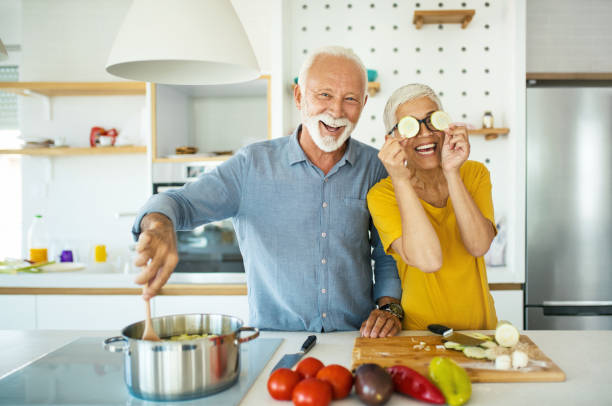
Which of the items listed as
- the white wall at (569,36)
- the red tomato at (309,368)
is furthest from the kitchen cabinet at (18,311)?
the white wall at (569,36)

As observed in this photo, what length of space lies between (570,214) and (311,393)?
2967 millimetres

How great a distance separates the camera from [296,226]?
6.05 ft

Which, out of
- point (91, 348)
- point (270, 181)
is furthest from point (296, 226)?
point (91, 348)

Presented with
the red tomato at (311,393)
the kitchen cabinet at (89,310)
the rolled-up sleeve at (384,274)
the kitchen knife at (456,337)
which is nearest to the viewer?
the red tomato at (311,393)

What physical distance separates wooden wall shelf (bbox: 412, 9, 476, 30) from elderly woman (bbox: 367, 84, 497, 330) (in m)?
1.85

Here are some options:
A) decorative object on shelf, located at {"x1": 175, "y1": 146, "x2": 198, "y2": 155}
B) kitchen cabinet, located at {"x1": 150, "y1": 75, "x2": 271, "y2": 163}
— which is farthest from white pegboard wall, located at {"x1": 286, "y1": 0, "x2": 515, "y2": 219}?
decorative object on shelf, located at {"x1": 175, "y1": 146, "x2": 198, "y2": 155}

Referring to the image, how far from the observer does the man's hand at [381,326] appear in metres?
1.49

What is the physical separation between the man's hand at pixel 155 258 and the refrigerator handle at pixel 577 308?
290cm

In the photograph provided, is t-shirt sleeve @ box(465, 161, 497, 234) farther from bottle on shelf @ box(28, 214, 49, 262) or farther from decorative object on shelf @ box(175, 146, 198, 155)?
bottle on shelf @ box(28, 214, 49, 262)

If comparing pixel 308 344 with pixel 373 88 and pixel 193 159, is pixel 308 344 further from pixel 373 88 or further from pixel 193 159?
pixel 373 88

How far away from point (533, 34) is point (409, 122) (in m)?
2.83

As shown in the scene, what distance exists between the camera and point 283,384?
1023 millimetres

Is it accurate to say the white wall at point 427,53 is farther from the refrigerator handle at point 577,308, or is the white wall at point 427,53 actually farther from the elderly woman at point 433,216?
the elderly woman at point 433,216

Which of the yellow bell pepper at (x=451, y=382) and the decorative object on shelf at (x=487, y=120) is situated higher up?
the decorative object on shelf at (x=487, y=120)
